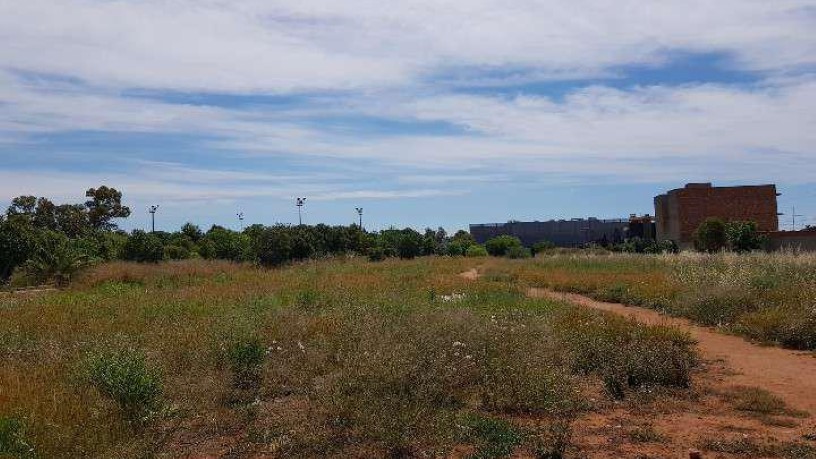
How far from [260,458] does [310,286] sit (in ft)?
43.5

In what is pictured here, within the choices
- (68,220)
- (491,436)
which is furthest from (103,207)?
(491,436)

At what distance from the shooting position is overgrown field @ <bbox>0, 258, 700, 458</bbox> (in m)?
5.58

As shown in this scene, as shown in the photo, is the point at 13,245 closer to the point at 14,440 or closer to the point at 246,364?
the point at 246,364

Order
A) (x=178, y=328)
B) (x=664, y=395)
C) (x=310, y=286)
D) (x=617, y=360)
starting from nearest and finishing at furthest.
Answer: (x=664, y=395), (x=617, y=360), (x=178, y=328), (x=310, y=286)

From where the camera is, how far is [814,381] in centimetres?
838

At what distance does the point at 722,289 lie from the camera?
572 inches

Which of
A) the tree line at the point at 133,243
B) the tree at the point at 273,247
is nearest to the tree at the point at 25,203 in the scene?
the tree line at the point at 133,243

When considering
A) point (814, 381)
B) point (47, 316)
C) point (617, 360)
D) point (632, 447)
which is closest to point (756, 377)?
point (814, 381)

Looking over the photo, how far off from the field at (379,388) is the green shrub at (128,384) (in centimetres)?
A: 2

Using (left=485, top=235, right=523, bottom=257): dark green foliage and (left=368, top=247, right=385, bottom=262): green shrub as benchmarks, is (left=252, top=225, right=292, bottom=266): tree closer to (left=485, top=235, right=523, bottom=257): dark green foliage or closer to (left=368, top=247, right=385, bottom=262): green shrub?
(left=368, top=247, right=385, bottom=262): green shrub

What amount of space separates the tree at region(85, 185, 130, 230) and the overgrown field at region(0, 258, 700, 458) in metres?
54.1

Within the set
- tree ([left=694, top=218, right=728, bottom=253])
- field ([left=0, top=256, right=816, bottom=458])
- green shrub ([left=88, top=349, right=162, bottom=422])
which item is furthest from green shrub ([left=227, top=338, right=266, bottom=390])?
tree ([left=694, top=218, right=728, bottom=253])

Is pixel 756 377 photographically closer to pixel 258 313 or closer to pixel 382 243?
pixel 258 313

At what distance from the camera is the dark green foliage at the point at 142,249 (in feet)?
118
